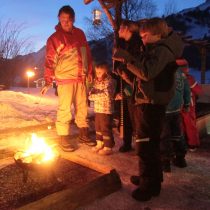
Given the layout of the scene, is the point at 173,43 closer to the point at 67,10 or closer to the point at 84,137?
the point at 67,10

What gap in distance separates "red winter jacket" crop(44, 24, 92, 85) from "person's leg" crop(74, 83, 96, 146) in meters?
0.18

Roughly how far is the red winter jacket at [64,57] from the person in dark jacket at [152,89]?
83.5 inches

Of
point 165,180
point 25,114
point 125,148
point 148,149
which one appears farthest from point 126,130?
point 25,114

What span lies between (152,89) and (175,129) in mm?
1489

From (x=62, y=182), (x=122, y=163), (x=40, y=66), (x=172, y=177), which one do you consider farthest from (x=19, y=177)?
(x=40, y=66)

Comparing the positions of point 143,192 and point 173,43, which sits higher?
point 173,43

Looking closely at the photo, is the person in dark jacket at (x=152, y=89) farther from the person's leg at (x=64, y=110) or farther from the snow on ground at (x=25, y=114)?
the snow on ground at (x=25, y=114)

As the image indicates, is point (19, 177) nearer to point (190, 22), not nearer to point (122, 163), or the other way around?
point (122, 163)

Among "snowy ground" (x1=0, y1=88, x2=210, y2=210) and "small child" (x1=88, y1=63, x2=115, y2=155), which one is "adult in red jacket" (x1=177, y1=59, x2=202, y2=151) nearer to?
"snowy ground" (x1=0, y1=88, x2=210, y2=210)

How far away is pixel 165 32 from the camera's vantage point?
3.37 meters

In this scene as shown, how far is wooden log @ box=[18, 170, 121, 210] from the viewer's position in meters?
3.00

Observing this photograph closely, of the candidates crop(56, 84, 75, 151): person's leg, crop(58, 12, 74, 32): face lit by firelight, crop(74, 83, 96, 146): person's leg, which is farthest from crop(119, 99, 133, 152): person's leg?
crop(58, 12, 74, 32): face lit by firelight

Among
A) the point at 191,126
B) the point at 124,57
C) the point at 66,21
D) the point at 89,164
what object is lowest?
the point at 89,164

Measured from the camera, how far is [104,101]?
198 inches
